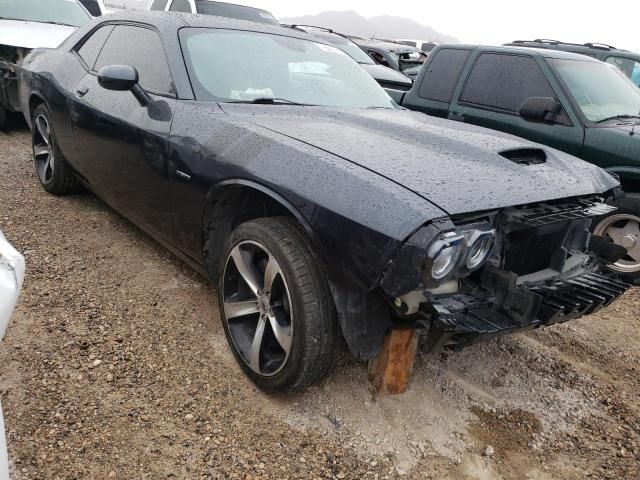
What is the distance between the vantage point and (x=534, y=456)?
2.20 m

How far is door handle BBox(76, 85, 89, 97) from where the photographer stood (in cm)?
355

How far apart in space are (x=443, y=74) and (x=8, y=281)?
4.61 meters

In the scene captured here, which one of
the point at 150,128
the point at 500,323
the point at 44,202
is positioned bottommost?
the point at 44,202

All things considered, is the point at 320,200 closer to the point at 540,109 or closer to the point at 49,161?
the point at 540,109

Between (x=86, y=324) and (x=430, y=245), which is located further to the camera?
(x=86, y=324)

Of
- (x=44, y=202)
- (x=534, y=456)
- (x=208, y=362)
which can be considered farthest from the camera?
(x=44, y=202)

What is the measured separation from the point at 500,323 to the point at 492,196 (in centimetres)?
47

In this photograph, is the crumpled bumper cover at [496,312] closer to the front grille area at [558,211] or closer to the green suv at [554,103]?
the front grille area at [558,211]

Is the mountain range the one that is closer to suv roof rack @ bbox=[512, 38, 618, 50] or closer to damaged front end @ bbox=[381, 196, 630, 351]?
suv roof rack @ bbox=[512, 38, 618, 50]

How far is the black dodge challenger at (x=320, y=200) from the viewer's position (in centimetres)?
186

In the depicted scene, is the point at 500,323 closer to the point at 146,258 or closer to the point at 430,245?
the point at 430,245

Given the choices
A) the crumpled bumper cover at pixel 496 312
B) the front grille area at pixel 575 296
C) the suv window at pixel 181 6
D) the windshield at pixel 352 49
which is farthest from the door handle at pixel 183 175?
the suv window at pixel 181 6

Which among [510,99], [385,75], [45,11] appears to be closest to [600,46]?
[385,75]

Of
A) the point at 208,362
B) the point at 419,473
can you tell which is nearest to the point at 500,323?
the point at 419,473
